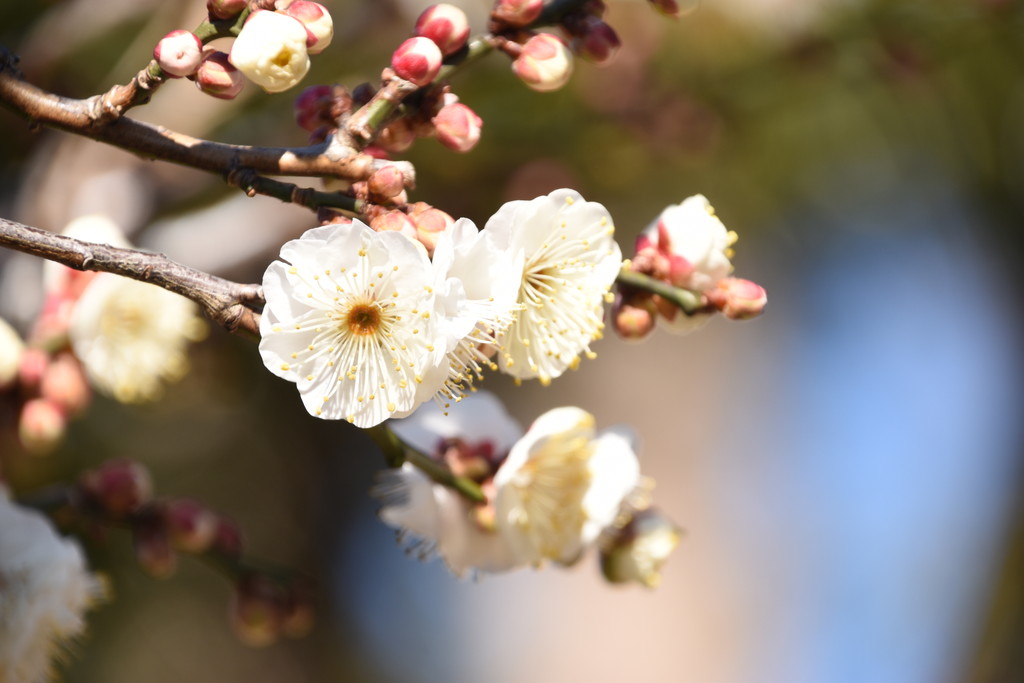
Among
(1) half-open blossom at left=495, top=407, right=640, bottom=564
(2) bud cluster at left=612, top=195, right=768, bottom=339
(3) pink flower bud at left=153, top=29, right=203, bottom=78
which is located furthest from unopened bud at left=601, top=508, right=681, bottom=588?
(3) pink flower bud at left=153, top=29, right=203, bottom=78

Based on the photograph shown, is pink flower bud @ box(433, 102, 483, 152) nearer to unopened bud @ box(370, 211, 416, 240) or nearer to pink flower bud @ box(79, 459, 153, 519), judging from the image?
unopened bud @ box(370, 211, 416, 240)

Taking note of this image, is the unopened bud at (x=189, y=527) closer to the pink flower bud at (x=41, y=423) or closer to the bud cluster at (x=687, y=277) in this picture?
the pink flower bud at (x=41, y=423)

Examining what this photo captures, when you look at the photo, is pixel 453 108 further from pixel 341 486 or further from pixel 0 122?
pixel 341 486

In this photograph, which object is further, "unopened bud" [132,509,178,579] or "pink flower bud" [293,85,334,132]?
"unopened bud" [132,509,178,579]

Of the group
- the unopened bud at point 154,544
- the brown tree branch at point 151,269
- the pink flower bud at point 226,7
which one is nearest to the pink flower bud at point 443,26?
the pink flower bud at point 226,7

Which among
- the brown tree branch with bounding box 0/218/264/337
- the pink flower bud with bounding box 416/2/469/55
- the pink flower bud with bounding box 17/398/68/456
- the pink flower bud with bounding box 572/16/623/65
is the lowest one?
the pink flower bud with bounding box 17/398/68/456

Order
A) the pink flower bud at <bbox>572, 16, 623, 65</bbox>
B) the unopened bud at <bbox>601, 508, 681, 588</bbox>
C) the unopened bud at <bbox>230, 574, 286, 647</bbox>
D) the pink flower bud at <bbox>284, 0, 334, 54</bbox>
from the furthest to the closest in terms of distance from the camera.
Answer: the unopened bud at <bbox>230, 574, 286, 647</bbox>, the unopened bud at <bbox>601, 508, 681, 588</bbox>, the pink flower bud at <bbox>572, 16, 623, 65</bbox>, the pink flower bud at <bbox>284, 0, 334, 54</bbox>

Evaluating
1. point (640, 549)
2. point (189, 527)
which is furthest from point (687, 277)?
point (189, 527)
